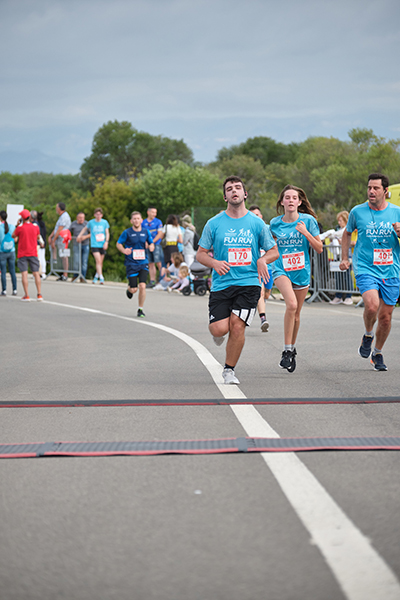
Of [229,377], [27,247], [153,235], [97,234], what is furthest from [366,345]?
[97,234]

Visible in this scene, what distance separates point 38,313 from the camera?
624 inches

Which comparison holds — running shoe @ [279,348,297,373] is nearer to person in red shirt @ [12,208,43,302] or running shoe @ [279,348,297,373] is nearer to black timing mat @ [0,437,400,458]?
black timing mat @ [0,437,400,458]

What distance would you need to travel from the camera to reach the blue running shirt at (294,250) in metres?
8.60

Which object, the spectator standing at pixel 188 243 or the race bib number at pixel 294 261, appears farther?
the spectator standing at pixel 188 243

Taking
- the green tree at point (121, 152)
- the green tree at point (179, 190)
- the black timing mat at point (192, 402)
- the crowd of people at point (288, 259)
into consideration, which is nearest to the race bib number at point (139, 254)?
the crowd of people at point (288, 259)

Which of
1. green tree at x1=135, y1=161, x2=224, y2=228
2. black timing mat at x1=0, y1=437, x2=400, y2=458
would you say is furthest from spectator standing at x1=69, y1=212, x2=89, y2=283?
black timing mat at x1=0, y1=437, x2=400, y2=458

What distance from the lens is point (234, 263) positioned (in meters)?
7.43

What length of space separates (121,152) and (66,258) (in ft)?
268

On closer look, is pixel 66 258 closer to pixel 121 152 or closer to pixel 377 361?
pixel 377 361

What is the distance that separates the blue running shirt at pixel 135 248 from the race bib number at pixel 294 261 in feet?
19.5

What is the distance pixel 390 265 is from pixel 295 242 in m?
1.06

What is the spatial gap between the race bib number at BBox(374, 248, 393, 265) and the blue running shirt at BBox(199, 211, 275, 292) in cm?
154

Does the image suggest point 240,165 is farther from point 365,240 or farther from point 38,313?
point 365,240

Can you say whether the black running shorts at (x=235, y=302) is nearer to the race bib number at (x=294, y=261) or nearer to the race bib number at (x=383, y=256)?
the race bib number at (x=294, y=261)
